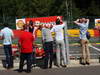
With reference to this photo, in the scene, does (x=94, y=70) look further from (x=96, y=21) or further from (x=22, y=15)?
(x=22, y=15)

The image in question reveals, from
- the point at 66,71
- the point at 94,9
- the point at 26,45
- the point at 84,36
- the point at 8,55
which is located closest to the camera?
the point at 26,45

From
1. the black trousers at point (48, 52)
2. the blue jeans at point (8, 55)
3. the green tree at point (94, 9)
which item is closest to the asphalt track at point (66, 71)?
the black trousers at point (48, 52)

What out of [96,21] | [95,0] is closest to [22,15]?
[95,0]

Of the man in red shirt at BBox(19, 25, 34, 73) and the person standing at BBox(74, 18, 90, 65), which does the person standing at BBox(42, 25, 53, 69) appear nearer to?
the man in red shirt at BBox(19, 25, 34, 73)

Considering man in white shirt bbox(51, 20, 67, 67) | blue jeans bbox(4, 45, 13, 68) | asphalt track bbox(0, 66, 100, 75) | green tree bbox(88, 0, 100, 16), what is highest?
green tree bbox(88, 0, 100, 16)

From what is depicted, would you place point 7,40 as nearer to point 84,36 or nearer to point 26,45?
point 26,45

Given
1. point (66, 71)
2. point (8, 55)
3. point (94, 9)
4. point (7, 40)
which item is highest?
point (94, 9)

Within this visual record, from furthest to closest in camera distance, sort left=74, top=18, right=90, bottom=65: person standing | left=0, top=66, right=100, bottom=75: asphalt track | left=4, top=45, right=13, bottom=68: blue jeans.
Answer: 1. left=74, top=18, right=90, bottom=65: person standing
2. left=4, top=45, right=13, bottom=68: blue jeans
3. left=0, top=66, right=100, bottom=75: asphalt track

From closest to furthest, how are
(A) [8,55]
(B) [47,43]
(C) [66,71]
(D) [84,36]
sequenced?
(C) [66,71] → (B) [47,43] → (A) [8,55] → (D) [84,36]

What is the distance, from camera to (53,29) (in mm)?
12617

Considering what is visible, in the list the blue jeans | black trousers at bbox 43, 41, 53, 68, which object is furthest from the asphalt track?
the blue jeans

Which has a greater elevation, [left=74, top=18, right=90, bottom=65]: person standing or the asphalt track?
[left=74, top=18, right=90, bottom=65]: person standing

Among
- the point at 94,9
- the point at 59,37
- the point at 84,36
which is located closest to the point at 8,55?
the point at 59,37

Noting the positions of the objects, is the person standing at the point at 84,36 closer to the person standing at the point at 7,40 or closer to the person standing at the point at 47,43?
the person standing at the point at 47,43
